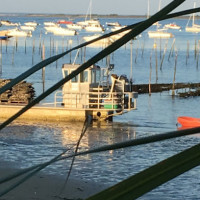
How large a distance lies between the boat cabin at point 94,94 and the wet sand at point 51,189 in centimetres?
1003

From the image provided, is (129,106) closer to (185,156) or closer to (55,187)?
(55,187)

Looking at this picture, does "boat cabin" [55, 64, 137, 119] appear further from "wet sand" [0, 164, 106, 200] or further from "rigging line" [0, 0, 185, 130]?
"rigging line" [0, 0, 185, 130]

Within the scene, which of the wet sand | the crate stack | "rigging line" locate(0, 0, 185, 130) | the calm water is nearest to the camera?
"rigging line" locate(0, 0, 185, 130)

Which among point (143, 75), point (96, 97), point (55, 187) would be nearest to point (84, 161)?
point (55, 187)

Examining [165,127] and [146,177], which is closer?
[146,177]

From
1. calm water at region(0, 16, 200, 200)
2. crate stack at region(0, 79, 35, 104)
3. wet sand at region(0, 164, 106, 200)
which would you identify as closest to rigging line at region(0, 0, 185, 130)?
wet sand at region(0, 164, 106, 200)

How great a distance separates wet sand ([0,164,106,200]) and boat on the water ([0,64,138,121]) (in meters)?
10.0

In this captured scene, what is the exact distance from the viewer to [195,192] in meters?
14.2

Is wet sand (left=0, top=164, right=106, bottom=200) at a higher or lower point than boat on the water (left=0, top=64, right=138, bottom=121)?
lower

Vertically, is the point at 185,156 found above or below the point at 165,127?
above

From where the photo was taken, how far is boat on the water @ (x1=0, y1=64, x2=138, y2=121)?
25312 millimetres

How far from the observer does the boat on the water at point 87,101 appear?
2531 cm

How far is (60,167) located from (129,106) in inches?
393

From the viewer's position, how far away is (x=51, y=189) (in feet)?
46.0
